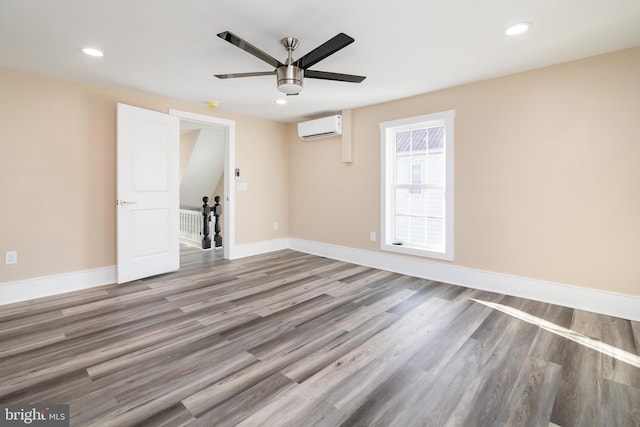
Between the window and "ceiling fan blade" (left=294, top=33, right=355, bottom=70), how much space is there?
2.10m

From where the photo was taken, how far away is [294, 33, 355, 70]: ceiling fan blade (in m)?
1.93

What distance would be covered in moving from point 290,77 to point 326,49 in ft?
1.33

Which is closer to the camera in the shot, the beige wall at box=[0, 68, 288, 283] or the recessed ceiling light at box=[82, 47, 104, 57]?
the recessed ceiling light at box=[82, 47, 104, 57]

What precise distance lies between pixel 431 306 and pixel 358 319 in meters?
0.82

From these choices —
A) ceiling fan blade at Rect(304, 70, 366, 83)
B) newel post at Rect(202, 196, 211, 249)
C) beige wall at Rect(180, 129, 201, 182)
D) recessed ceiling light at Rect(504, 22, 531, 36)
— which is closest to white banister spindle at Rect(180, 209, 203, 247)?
newel post at Rect(202, 196, 211, 249)

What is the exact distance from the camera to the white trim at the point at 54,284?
309 cm

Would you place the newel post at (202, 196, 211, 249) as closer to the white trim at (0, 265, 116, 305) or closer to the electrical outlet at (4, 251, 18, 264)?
the white trim at (0, 265, 116, 305)

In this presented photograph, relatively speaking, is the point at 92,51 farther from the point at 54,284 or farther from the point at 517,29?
the point at 517,29

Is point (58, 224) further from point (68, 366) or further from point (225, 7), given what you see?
point (225, 7)

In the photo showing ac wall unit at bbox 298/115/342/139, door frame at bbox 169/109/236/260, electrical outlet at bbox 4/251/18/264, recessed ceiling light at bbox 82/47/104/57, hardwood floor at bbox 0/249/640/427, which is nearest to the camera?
hardwood floor at bbox 0/249/640/427

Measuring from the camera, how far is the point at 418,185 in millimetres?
4078

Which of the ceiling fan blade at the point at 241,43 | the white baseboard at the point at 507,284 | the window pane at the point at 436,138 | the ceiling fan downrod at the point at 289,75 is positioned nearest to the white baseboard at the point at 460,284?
the white baseboard at the point at 507,284

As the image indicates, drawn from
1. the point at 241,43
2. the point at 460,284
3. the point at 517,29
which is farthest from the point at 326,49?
the point at 460,284

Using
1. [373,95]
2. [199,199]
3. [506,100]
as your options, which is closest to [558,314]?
[506,100]
